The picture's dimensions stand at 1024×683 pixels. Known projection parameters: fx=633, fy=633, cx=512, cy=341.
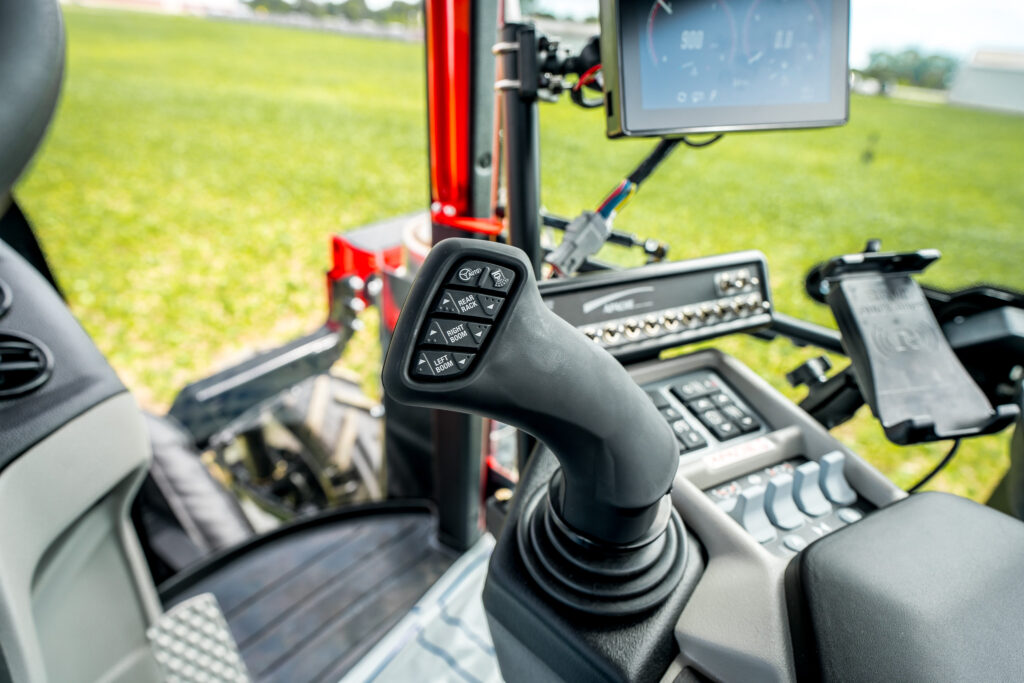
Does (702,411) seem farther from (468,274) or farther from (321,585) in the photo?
(321,585)

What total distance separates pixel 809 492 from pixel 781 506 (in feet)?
0.18

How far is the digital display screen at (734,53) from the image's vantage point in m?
0.72

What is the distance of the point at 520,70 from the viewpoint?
85cm

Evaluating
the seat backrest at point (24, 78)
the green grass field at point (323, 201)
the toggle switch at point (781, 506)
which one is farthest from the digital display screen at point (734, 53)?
the seat backrest at point (24, 78)

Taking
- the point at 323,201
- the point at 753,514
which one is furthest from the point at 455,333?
the point at 323,201

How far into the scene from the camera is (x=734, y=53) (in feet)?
2.53

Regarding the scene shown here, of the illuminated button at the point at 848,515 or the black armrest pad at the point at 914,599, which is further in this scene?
the illuminated button at the point at 848,515

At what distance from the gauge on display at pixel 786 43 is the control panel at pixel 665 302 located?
0.24m

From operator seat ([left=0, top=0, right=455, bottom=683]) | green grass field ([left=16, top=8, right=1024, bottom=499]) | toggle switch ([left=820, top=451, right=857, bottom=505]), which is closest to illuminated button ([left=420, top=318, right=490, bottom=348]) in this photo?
operator seat ([left=0, top=0, right=455, bottom=683])

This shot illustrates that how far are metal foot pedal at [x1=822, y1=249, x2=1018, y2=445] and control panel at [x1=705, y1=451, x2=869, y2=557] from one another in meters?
0.15

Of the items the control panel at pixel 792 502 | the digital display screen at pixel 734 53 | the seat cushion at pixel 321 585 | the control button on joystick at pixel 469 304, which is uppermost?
the digital display screen at pixel 734 53

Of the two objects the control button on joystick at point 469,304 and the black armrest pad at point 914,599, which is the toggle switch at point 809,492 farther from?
the control button on joystick at point 469,304

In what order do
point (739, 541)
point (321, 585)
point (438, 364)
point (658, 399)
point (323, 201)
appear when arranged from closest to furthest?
point (438, 364), point (739, 541), point (658, 399), point (321, 585), point (323, 201)

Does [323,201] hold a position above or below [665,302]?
above
